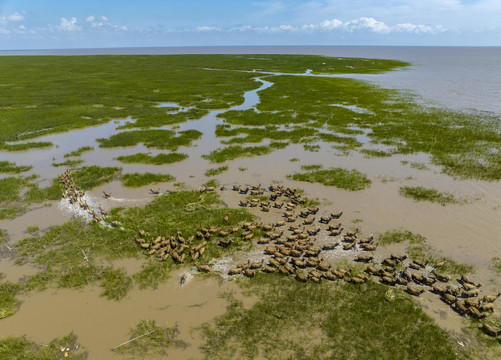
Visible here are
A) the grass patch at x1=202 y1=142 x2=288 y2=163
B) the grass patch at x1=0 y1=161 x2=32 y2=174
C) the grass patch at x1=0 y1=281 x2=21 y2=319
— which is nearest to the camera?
the grass patch at x1=0 y1=281 x2=21 y2=319

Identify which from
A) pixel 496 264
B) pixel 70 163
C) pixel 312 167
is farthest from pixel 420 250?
pixel 70 163

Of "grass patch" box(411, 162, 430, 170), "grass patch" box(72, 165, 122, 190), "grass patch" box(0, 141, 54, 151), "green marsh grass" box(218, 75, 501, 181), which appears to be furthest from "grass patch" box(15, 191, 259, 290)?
"grass patch" box(0, 141, 54, 151)

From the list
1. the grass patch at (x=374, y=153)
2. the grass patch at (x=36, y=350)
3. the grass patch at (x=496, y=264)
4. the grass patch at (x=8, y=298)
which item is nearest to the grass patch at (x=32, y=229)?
the grass patch at (x=8, y=298)

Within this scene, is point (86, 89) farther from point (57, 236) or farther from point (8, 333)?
point (8, 333)

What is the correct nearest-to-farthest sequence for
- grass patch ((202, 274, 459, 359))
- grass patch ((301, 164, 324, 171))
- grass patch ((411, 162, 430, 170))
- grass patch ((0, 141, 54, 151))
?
grass patch ((202, 274, 459, 359)) < grass patch ((411, 162, 430, 170)) < grass patch ((301, 164, 324, 171)) < grass patch ((0, 141, 54, 151))

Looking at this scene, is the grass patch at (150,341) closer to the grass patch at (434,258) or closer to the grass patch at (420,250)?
the grass patch at (420,250)

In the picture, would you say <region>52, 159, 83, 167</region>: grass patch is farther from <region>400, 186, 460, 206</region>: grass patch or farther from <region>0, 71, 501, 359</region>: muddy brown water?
<region>400, 186, 460, 206</region>: grass patch

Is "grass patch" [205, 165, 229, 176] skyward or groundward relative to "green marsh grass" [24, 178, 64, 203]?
skyward
